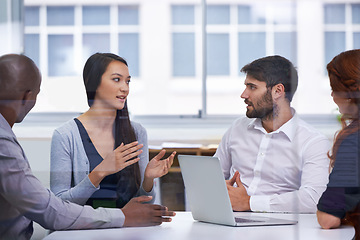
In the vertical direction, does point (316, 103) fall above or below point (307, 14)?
below

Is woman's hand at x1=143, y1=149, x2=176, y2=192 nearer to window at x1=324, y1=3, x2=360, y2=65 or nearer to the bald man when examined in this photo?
the bald man

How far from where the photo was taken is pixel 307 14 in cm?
284

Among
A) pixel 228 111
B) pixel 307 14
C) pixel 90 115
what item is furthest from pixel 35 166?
pixel 307 14

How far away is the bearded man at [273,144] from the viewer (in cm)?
266

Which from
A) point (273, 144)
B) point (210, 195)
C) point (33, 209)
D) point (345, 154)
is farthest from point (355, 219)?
point (33, 209)

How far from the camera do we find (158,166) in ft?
8.75

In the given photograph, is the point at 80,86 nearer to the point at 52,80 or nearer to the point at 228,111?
the point at 52,80

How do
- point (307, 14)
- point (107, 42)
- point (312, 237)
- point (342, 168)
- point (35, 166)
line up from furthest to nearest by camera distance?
point (307, 14) < point (107, 42) < point (35, 166) < point (342, 168) < point (312, 237)

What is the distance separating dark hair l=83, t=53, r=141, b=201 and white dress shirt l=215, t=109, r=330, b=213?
1.46ft

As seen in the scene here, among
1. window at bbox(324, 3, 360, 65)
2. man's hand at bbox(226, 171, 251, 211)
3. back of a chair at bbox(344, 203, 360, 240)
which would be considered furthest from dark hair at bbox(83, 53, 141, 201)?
window at bbox(324, 3, 360, 65)

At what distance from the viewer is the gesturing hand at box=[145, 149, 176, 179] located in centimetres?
255

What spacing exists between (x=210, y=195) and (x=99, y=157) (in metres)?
0.71

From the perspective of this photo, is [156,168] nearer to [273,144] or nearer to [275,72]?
[273,144]

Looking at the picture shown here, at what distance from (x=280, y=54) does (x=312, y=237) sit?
1297 millimetres
